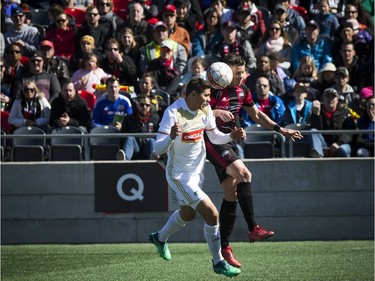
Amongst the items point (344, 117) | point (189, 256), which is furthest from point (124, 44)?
point (189, 256)

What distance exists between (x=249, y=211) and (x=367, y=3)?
10163 millimetres

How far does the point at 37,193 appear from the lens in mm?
15977

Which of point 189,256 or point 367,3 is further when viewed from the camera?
point 367,3

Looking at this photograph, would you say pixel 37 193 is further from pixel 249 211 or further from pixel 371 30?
pixel 371 30

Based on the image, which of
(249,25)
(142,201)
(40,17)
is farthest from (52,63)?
(249,25)

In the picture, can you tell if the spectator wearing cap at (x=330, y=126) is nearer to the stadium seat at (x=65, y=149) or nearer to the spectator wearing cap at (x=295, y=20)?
the spectator wearing cap at (x=295, y=20)

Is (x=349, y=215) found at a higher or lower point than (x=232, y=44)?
lower

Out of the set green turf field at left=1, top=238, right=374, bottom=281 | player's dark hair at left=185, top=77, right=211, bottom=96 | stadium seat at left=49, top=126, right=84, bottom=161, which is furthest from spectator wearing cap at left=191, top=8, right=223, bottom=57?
player's dark hair at left=185, top=77, right=211, bottom=96

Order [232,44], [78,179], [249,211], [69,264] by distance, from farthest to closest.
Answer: [232,44], [78,179], [69,264], [249,211]

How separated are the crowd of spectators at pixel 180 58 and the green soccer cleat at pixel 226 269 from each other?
19.3 ft

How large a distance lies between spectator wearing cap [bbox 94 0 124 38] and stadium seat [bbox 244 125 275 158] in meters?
4.13

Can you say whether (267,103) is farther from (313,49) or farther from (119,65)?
(119,65)

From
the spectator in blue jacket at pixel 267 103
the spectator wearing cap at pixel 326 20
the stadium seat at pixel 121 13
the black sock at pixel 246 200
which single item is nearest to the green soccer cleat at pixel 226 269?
the black sock at pixel 246 200

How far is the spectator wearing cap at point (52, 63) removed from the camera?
17625 mm
